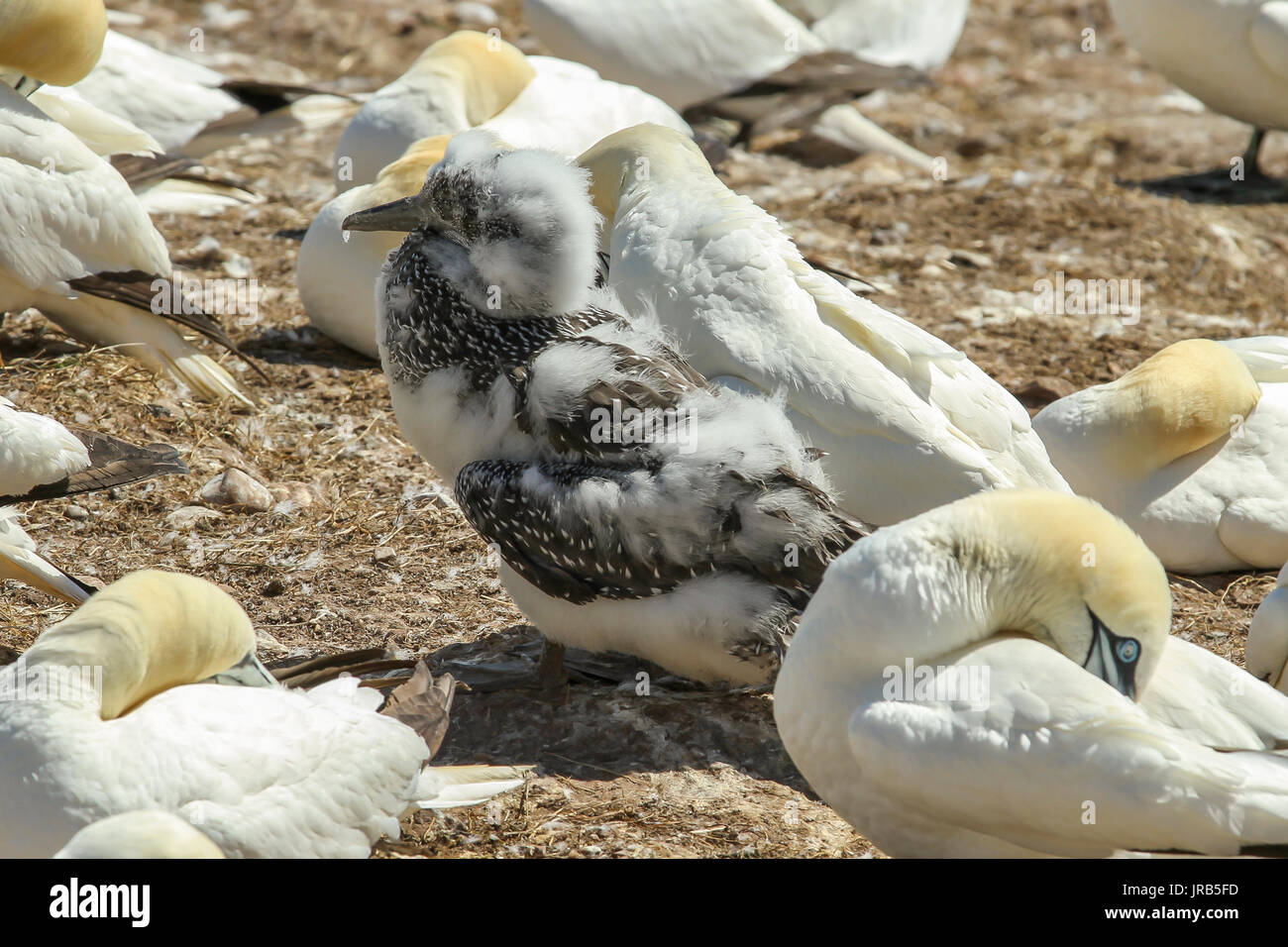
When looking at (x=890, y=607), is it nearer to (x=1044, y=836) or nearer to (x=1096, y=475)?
(x=1044, y=836)

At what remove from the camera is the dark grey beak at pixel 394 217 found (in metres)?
4.55

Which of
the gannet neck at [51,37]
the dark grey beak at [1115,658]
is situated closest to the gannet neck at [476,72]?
the gannet neck at [51,37]

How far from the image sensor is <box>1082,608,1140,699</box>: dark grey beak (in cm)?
329

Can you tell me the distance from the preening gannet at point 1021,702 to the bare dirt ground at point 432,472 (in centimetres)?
67

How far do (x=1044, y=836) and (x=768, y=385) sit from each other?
5.47 ft

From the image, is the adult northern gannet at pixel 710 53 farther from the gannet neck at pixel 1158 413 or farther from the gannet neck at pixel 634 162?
the gannet neck at pixel 1158 413

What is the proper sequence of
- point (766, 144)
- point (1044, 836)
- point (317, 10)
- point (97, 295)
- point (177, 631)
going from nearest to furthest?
point (1044, 836) < point (177, 631) < point (97, 295) < point (766, 144) < point (317, 10)

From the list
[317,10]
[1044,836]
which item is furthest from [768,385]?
[317,10]

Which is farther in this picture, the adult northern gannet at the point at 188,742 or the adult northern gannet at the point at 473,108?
the adult northern gannet at the point at 473,108

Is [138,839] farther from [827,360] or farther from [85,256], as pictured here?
[85,256]

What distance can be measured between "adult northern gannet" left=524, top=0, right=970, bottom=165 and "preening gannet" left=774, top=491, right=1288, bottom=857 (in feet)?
20.5

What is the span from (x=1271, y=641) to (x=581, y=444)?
1.99 meters

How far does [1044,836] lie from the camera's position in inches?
123

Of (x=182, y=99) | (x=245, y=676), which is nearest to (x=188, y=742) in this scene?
(x=245, y=676)
